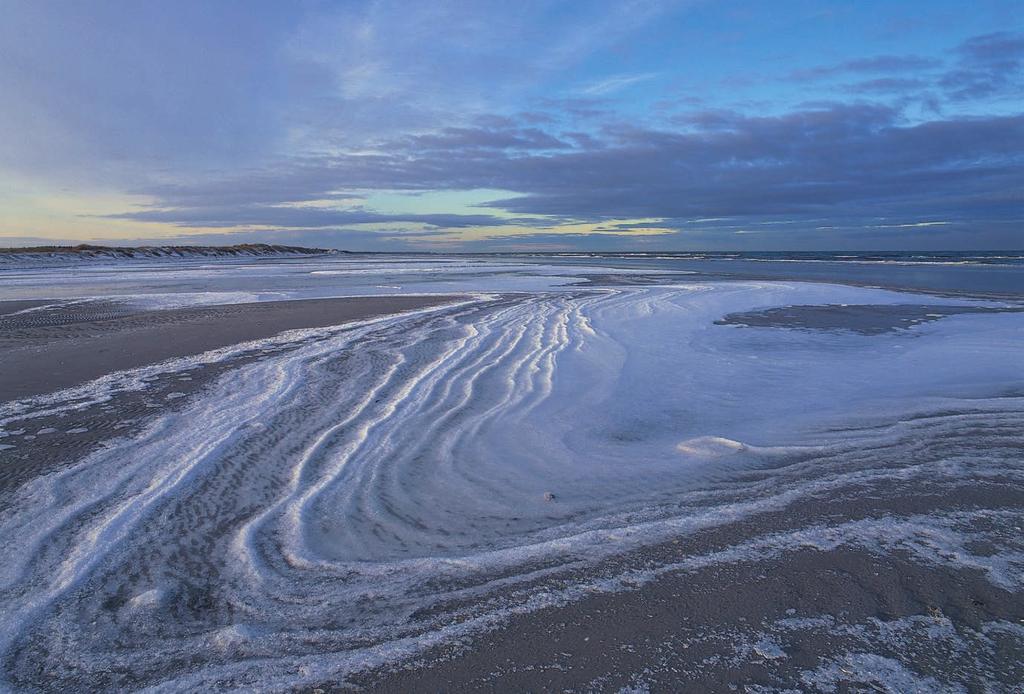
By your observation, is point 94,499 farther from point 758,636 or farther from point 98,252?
point 98,252

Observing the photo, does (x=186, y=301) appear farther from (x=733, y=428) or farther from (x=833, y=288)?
(x=833, y=288)

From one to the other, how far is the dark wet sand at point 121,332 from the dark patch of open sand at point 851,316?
8.97 m

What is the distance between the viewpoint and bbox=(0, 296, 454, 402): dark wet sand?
340 inches

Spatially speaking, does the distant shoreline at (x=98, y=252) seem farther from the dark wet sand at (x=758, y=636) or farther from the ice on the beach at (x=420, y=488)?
the dark wet sand at (x=758, y=636)

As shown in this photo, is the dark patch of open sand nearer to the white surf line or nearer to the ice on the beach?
the ice on the beach

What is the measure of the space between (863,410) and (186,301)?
1804 centimetres

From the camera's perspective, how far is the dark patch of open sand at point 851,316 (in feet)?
44.1

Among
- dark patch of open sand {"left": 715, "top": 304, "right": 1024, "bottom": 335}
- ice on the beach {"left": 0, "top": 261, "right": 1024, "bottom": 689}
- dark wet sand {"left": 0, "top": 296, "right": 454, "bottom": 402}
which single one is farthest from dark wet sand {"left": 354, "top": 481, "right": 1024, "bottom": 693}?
dark patch of open sand {"left": 715, "top": 304, "right": 1024, "bottom": 335}

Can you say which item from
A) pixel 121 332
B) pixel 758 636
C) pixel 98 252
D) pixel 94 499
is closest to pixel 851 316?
pixel 758 636

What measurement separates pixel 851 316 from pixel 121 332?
1648cm

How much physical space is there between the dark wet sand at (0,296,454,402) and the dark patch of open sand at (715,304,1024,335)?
897 cm

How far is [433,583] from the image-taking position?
3.42 metres

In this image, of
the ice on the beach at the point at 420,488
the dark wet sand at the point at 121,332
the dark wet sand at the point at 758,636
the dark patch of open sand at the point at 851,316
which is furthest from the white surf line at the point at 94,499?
the dark patch of open sand at the point at 851,316

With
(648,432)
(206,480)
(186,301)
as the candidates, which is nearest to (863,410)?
(648,432)
